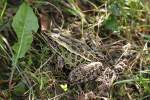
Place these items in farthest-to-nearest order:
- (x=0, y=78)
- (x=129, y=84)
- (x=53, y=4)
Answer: (x=53, y=4)
(x=129, y=84)
(x=0, y=78)

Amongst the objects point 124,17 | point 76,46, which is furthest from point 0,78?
point 124,17

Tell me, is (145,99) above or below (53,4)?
below

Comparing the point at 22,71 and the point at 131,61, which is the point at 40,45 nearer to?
the point at 22,71

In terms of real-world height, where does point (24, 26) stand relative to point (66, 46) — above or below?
above

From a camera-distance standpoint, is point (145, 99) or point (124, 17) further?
point (124, 17)

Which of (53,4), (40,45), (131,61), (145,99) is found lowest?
(145,99)
